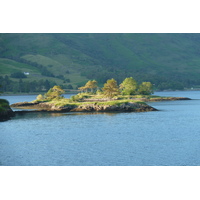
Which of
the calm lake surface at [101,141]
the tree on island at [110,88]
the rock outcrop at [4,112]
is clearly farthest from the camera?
the tree on island at [110,88]

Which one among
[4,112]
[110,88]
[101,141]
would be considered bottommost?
[101,141]

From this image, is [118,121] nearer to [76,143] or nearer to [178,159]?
[76,143]

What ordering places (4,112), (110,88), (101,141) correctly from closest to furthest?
Result: (101,141), (4,112), (110,88)

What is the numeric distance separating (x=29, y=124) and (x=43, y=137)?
23.7 metres

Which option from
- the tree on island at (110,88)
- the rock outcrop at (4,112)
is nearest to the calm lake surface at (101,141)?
the rock outcrop at (4,112)

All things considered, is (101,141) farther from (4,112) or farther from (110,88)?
(110,88)

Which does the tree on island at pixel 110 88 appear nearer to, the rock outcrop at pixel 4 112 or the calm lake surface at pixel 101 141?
the rock outcrop at pixel 4 112

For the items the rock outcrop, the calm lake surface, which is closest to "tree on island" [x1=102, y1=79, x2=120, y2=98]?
the rock outcrop

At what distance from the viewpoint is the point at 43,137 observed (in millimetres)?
84562

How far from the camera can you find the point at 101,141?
77.1 meters

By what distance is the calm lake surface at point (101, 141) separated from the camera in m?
59.1

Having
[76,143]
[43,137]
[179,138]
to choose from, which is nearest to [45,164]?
[76,143]

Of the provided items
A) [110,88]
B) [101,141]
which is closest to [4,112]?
[101,141]

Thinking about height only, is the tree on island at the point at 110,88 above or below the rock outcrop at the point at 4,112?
above
